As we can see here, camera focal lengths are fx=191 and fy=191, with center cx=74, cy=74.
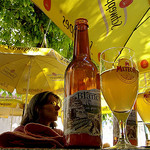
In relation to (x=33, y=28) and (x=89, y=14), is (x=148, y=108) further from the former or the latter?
(x=33, y=28)

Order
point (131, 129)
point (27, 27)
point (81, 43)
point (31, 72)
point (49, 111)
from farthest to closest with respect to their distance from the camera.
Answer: point (27, 27) → point (31, 72) → point (49, 111) → point (131, 129) → point (81, 43)

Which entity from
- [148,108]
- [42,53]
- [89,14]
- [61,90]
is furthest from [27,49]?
[148,108]

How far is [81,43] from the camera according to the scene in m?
0.70

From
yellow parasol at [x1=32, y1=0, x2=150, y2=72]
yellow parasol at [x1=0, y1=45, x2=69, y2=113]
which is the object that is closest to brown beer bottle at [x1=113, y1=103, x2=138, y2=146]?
yellow parasol at [x1=32, y1=0, x2=150, y2=72]

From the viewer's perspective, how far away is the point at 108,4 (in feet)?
3.87

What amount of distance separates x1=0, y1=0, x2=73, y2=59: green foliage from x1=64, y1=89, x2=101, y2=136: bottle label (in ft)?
13.4

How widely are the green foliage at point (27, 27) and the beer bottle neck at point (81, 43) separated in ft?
12.7

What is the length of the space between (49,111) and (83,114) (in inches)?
51.6

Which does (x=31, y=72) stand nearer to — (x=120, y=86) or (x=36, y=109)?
(x=36, y=109)

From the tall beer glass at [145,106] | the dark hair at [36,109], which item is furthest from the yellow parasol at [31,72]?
the tall beer glass at [145,106]

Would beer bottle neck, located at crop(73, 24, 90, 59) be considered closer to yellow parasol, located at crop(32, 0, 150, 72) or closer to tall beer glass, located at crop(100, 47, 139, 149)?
tall beer glass, located at crop(100, 47, 139, 149)

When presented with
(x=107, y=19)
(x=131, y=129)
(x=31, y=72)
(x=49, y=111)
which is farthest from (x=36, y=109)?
(x=31, y=72)

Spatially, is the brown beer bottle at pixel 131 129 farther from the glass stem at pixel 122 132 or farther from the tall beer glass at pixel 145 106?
the glass stem at pixel 122 132

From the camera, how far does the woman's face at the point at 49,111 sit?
1.78m
